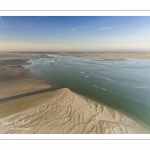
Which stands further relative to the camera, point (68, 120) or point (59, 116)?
point (59, 116)

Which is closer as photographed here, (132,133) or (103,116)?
(132,133)
